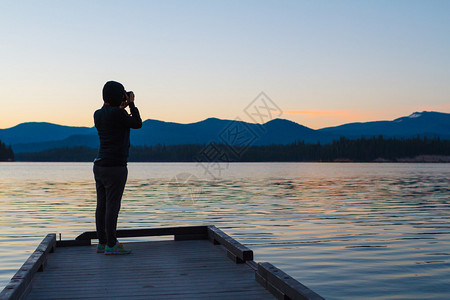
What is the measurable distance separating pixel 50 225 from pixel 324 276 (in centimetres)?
1321

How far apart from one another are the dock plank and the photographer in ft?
2.95

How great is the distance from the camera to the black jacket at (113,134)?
28.4 ft

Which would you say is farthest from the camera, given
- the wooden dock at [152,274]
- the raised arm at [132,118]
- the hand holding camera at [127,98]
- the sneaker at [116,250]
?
the sneaker at [116,250]

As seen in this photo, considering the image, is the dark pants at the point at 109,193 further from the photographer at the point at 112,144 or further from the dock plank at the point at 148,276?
the dock plank at the point at 148,276

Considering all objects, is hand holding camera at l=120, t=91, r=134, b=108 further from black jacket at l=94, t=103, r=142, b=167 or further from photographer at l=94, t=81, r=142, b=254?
black jacket at l=94, t=103, r=142, b=167

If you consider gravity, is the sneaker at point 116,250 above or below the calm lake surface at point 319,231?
above

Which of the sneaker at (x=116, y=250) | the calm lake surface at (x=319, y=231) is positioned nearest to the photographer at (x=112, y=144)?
the sneaker at (x=116, y=250)

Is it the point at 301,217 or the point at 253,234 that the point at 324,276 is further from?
the point at 301,217

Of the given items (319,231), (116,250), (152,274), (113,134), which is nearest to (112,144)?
(113,134)

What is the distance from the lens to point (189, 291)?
22.2ft

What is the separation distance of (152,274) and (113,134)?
247cm

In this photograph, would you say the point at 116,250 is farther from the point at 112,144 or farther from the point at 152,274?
the point at 112,144

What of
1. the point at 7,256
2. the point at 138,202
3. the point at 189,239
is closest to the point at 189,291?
the point at 189,239

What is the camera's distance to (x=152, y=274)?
7.88 meters
